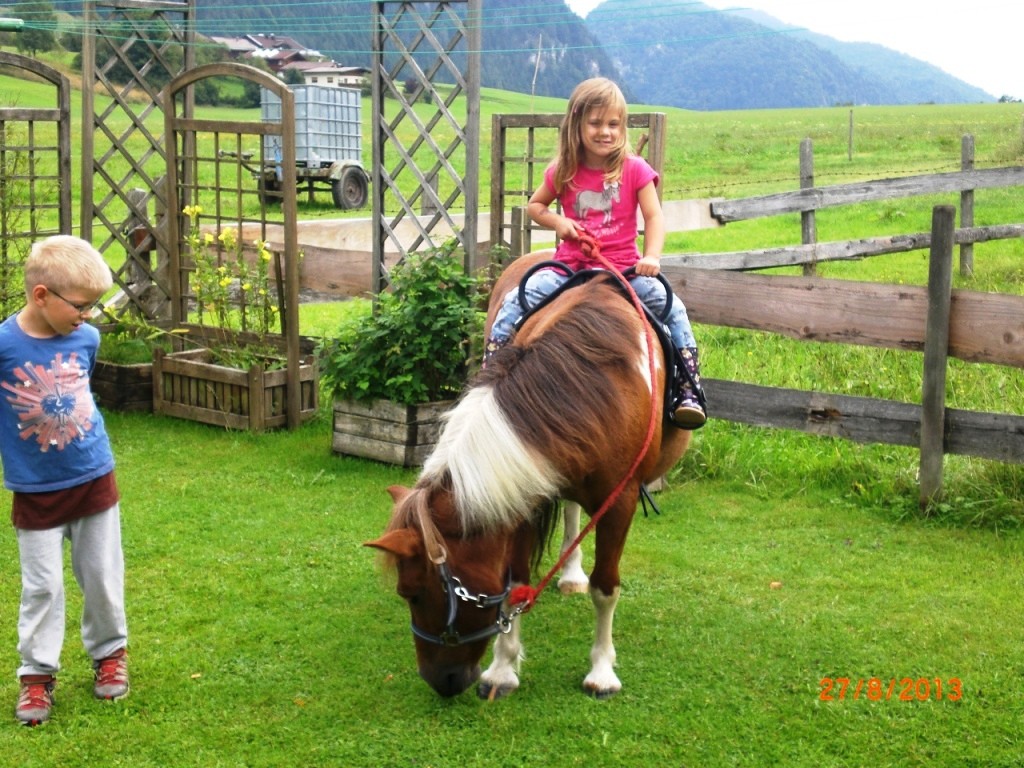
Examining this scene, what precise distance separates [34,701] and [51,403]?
100 centimetres

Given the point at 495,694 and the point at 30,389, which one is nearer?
the point at 30,389

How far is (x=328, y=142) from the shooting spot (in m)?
24.0

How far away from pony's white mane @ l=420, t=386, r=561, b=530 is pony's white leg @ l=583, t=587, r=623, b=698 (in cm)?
69

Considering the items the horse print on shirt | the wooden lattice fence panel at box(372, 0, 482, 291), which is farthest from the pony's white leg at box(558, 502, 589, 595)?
the wooden lattice fence panel at box(372, 0, 482, 291)

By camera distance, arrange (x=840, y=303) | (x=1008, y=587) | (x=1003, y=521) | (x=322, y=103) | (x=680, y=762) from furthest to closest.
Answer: (x=322, y=103), (x=840, y=303), (x=1003, y=521), (x=1008, y=587), (x=680, y=762)

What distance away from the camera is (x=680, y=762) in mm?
3422

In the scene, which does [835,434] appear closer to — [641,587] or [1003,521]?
[1003,521]

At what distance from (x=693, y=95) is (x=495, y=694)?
181 metres

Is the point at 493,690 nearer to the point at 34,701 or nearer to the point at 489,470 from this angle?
the point at 489,470

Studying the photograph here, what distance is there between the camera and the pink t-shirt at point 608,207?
4.42 m

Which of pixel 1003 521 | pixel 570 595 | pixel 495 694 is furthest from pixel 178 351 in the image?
pixel 1003 521

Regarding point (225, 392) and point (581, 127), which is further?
point (225, 392)

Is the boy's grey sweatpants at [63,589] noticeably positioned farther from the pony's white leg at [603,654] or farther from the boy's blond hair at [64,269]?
the pony's white leg at [603,654]

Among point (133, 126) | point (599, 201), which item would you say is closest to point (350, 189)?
point (133, 126)
